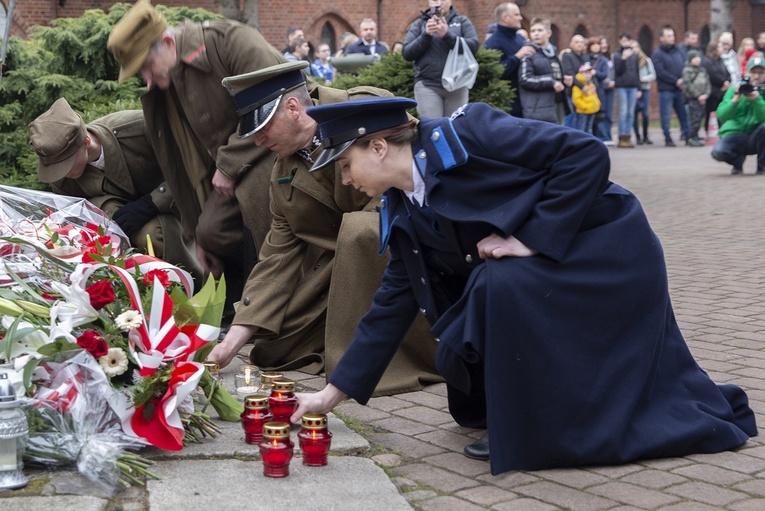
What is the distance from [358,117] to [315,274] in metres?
1.80

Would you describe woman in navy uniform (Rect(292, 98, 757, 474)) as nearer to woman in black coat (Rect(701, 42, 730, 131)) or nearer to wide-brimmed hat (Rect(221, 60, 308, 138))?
wide-brimmed hat (Rect(221, 60, 308, 138))

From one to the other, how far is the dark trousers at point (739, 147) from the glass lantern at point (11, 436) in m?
12.5

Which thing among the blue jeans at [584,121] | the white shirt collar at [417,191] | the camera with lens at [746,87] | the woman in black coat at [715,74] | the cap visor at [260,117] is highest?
the cap visor at [260,117]

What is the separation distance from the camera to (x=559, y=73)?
45.8 feet

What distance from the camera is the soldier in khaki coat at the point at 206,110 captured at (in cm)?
561

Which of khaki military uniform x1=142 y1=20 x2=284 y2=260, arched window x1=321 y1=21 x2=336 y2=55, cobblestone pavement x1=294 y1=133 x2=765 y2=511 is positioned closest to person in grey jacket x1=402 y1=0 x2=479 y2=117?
cobblestone pavement x1=294 y1=133 x2=765 y2=511

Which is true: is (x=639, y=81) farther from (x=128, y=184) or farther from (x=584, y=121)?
(x=128, y=184)

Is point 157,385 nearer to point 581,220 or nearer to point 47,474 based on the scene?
point 47,474

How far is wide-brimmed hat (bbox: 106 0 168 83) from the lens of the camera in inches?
215

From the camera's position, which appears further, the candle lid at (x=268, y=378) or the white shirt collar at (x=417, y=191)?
the candle lid at (x=268, y=378)

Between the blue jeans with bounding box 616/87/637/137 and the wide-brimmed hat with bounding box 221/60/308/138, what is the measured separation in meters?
15.0

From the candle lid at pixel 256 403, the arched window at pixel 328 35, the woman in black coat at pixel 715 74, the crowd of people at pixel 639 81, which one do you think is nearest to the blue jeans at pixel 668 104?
the crowd of people at pixel 639 81

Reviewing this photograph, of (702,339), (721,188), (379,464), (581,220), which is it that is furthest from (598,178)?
(721,188)

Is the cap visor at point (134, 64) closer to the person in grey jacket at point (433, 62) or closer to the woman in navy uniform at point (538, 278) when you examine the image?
the woman in navy uniform at point (538, 278)
